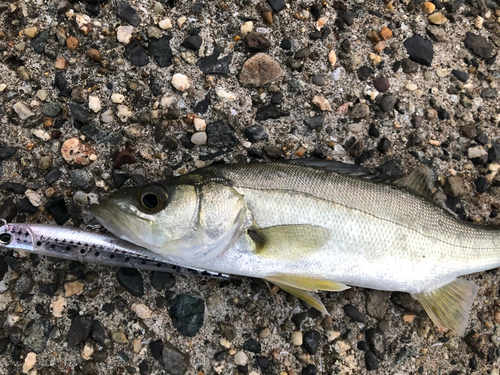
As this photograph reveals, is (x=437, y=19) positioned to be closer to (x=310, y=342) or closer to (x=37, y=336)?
(x=310, y=342)

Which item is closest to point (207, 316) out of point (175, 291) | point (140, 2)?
point (175, 291)

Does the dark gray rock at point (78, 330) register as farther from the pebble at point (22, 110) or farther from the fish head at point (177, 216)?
the pebble at point (22, 110)

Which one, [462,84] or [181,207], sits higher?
[462,84]

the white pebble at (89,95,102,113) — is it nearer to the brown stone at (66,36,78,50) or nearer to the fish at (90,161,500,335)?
the brown stone at (66,36,78,50)

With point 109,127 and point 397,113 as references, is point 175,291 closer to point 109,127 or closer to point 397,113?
point 109,127

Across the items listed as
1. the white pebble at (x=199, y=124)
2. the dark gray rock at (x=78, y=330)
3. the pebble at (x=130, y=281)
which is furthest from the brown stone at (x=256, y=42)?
the dark gray rock at (x=78, y=330)

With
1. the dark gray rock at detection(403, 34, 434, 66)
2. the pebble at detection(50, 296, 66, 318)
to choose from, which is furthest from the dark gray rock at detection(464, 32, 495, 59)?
the pebble at detection(50, 296, 66, 318)

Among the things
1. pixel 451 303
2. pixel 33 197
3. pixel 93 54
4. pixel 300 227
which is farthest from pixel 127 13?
pixel 451 303

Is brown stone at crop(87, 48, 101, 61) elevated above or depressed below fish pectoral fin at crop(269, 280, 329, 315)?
above
